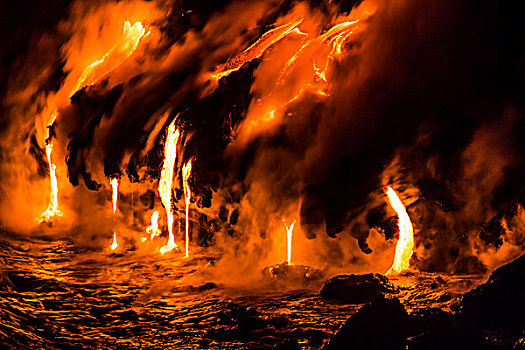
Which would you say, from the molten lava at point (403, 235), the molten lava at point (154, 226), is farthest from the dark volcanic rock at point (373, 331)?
the molten lava at point (154, 226)

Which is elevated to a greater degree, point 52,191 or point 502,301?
point 52,191

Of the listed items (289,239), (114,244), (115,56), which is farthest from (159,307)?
(115,56)

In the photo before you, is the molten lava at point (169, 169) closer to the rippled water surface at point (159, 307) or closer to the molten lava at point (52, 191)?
the rippled water surface at point (159, 307)

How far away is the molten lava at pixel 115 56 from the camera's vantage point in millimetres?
11602

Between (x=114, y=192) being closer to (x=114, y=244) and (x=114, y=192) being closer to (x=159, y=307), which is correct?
(x=114, y=244)

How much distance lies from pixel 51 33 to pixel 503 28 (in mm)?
7980

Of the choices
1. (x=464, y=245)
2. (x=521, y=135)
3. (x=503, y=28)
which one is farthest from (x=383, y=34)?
(x=464, y=245)

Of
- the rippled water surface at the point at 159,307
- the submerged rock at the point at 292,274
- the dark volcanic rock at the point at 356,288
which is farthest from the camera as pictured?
the submerged rock at the point at 292,274

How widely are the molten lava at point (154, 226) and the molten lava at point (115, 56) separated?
2909 mm

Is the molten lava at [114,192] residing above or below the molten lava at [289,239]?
above

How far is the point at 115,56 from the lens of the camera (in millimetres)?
12273

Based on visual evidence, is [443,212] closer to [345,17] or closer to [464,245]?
[464,245]

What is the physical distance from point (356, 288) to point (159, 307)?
2120 millimetres

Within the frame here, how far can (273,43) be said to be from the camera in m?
10.1
